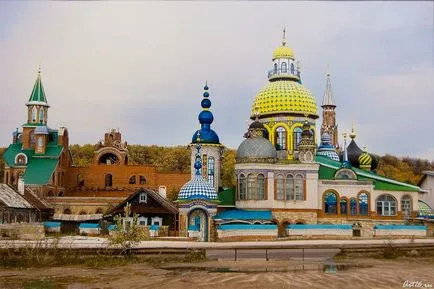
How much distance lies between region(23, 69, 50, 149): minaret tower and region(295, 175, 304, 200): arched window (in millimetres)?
28423

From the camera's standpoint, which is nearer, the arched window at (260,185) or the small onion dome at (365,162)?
the arched window at (260,185)

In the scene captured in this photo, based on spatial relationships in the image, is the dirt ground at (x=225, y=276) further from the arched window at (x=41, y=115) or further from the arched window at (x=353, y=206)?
the arched window at (x=41, y=115)

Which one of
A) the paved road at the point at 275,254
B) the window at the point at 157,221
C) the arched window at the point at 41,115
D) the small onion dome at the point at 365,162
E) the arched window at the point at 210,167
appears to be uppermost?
the arched window at the point at 41,115

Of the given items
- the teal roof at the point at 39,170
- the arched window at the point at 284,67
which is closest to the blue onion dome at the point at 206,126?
the arched window at the point at 284,67

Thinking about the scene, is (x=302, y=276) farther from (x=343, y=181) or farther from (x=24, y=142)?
(x=24, y=142)

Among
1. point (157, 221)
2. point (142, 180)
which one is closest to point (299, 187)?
point (157, 221)

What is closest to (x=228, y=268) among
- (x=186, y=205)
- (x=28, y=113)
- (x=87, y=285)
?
(x=87, y=285)

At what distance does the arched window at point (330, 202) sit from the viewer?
4759 centimetres

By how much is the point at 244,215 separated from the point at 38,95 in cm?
3194

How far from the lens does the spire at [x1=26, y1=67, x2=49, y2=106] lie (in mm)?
67312

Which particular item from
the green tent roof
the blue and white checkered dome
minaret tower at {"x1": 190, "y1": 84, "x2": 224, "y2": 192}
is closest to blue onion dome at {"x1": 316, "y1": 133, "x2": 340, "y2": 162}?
minaret tower at {"x1": 190, "y1": 84, "x2": 224, "y2": 192}

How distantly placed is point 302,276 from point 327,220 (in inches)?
962

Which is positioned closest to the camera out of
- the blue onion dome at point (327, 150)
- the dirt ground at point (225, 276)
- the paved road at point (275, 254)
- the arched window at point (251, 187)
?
the dirt ground at point (225, 276)

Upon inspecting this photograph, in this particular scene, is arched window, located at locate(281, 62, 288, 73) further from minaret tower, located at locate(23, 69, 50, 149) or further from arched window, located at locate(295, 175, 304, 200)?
minaret tower, located at locate(23, 69, 50, 149)
